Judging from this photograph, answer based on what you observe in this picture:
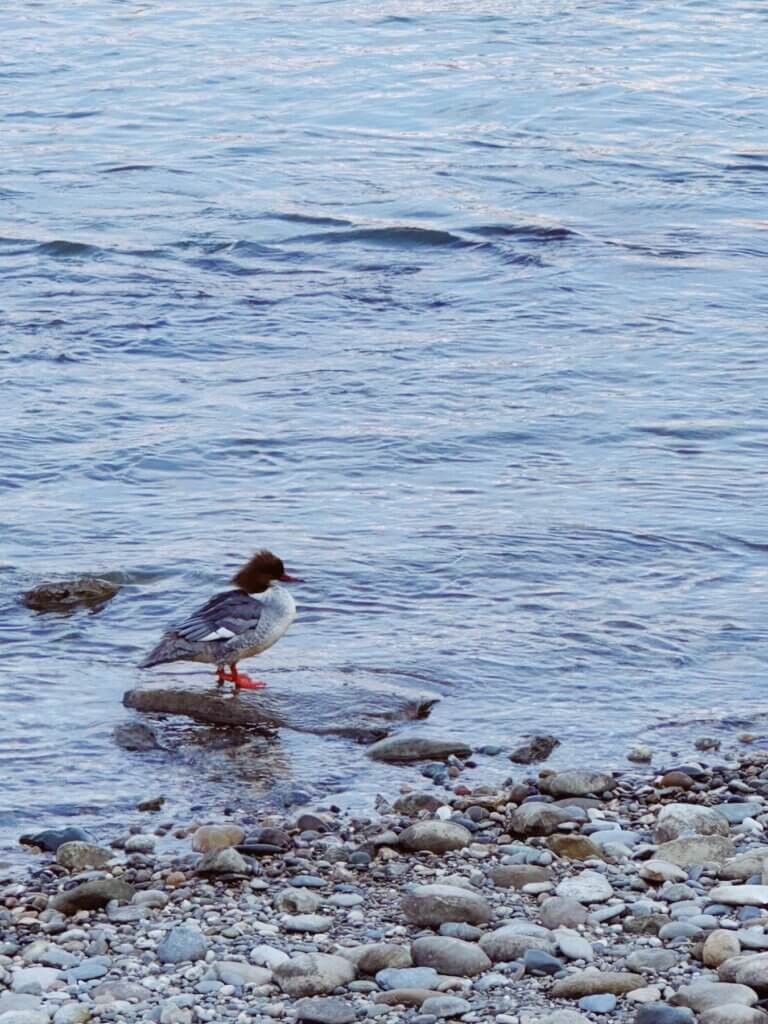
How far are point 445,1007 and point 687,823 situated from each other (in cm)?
180

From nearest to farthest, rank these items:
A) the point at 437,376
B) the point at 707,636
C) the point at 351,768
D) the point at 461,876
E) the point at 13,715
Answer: the point at 461,876, the point at 351,768, the point at 13,715, the point at 707,636, the point at 437,376

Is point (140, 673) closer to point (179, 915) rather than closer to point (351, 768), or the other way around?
point (351, 768)

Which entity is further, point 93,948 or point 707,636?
point 707,636

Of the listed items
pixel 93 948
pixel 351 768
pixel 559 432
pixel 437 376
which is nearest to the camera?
pixel 93 948

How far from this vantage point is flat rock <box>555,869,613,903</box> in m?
6.34

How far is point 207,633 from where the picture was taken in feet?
29.1

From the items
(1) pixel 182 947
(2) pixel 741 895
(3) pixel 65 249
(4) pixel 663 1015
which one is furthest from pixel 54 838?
(3) pixel 65 249

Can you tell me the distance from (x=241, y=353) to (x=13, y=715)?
653cm

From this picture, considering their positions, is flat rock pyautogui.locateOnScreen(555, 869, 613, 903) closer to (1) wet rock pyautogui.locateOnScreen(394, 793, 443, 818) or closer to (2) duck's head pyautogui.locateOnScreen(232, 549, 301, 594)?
(1) wet rock pyautogui.locateOnScreen(394, 793, 443, 818)

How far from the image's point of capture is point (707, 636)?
9562mm

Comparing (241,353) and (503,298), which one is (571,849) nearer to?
(241,353)

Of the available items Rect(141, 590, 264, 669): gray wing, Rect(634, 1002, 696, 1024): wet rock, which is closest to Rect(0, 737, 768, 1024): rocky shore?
Rect(634, 1002, 696, 1024): wet rock

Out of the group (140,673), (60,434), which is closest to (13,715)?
(140,673)

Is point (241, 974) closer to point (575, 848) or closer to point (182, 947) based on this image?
point (182, 947)
